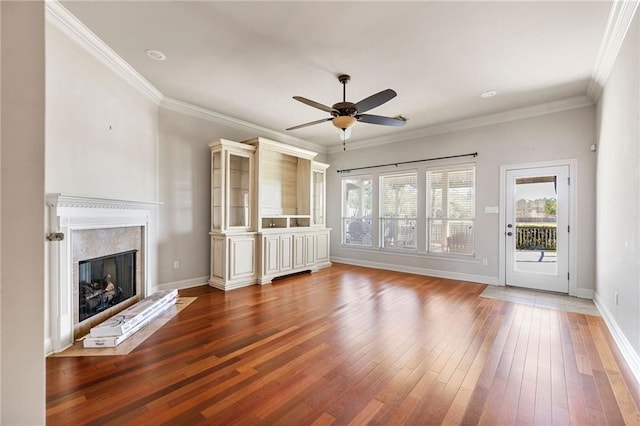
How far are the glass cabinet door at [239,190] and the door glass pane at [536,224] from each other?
457cm

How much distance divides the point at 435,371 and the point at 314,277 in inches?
134

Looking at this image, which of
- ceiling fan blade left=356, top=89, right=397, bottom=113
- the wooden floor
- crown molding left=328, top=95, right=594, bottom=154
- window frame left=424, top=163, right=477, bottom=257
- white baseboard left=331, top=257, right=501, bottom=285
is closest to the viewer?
the wooden floor

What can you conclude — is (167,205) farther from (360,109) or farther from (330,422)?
(330,422)

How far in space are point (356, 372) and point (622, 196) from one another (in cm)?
301

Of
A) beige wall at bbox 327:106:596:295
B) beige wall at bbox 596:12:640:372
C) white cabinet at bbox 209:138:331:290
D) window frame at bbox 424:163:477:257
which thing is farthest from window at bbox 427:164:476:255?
white cabinet at bbox 209:138:331:290

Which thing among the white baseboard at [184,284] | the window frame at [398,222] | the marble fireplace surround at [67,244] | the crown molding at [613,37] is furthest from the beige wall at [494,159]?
the marble fireplace surround at [67,244]

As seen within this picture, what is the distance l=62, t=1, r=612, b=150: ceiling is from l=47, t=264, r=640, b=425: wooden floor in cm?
292

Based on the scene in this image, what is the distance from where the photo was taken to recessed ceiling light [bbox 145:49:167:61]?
9.90ft

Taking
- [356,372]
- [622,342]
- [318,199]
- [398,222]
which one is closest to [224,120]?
[318,199]

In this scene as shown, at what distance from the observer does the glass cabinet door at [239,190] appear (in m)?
4.77

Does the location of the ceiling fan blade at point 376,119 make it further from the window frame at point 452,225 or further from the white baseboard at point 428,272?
the white baseboard at point 428,272

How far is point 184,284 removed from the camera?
4.52m

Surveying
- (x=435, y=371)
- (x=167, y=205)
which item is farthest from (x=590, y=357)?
(x=167, y=205)

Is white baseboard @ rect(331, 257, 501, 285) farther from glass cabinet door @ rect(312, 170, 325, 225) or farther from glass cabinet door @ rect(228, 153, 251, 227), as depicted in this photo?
glass cabinet door @ rect(228, 153, 251, 227)
